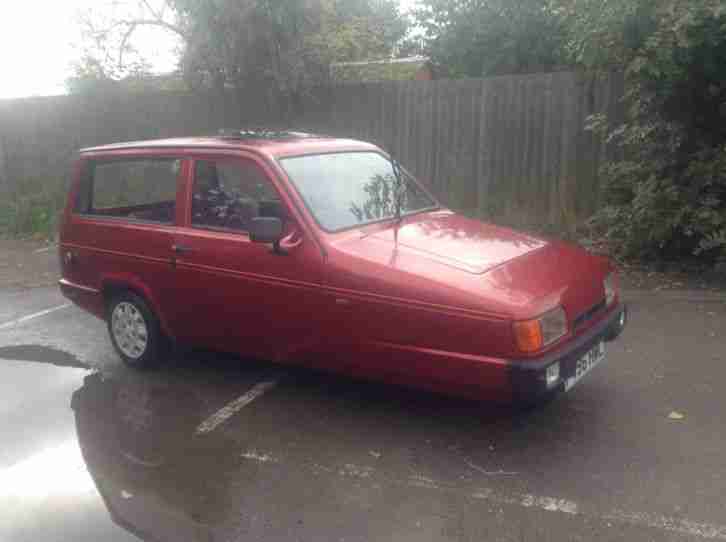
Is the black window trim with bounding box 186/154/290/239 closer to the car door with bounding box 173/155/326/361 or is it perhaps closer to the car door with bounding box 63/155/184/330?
the car door with bounding box 173/155/326/361

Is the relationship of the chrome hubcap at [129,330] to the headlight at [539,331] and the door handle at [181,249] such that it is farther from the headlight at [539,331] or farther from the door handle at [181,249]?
the headlight at [539,331]

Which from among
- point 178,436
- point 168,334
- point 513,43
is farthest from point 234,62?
A: point 513,43

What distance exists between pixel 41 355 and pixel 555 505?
4770 millimetres

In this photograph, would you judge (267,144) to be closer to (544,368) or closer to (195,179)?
(195,179)

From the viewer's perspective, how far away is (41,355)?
6.41m

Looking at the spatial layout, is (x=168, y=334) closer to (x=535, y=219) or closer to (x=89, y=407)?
(x=89, y=407)

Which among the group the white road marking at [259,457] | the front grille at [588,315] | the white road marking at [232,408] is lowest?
the white road marking at [232,408]

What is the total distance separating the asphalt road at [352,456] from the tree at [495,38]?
1303cm

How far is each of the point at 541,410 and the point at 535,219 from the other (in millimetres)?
5188

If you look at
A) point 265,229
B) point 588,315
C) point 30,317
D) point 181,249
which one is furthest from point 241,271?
point 30,317

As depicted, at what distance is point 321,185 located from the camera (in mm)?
4941

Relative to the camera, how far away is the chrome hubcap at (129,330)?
225 inches

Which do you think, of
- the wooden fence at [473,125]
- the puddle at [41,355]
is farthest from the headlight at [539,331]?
the wooden fence at [473,125]

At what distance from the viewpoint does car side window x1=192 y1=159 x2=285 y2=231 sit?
193 inches
